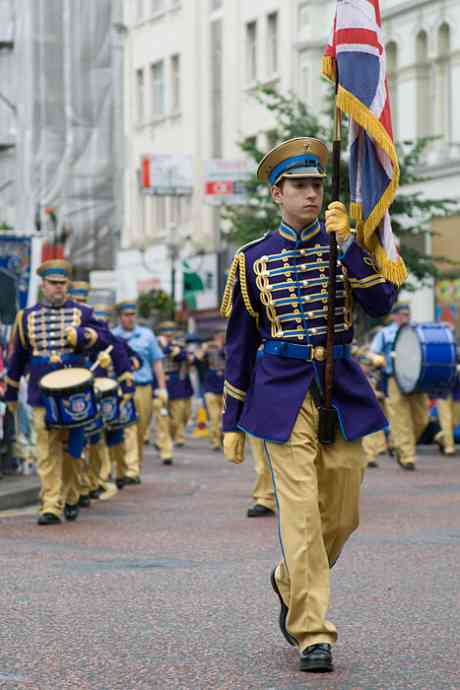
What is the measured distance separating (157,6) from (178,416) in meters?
30.8

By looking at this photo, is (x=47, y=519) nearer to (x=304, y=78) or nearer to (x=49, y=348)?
(x=49, y=348)

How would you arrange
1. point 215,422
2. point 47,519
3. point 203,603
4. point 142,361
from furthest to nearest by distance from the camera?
point 215,422 < point 142,361 < point 47,519 < point 203,603

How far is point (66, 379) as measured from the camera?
45.4ft

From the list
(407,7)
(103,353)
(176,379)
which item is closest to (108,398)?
(103,353)

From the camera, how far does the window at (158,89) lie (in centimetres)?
5694

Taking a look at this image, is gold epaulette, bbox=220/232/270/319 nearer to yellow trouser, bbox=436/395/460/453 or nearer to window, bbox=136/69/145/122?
yellow trouser, bbox=436/395/460/453

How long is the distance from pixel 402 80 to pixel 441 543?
2915 centimetres

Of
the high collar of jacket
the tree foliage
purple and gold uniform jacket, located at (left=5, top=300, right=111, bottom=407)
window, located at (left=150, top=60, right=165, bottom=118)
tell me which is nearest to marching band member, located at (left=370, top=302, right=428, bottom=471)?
purple and gold uniform jacket, located at (left=5, top=300, right=111, bottom=407)

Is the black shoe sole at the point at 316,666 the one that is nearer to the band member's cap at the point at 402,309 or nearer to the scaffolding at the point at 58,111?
the band member's cap at the point at 402,309

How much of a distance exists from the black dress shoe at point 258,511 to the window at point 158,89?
141 ft

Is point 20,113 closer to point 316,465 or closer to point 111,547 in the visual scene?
point 111,547

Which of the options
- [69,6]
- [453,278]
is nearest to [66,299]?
[453,278]

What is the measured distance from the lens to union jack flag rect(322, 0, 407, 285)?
7.75 metres

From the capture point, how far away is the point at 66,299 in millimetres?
14195
